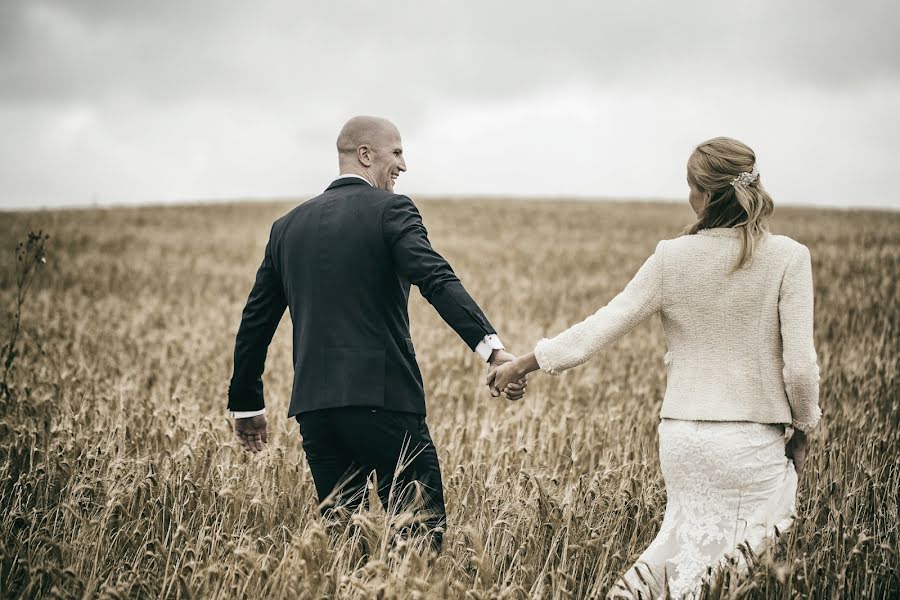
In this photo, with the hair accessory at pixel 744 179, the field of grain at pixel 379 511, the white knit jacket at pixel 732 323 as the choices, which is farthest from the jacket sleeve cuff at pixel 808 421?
the hair accessory at pixel 744 179

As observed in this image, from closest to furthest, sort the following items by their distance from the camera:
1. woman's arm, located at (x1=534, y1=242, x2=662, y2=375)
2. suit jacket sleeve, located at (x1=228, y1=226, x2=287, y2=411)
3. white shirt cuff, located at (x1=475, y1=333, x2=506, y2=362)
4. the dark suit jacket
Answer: woman's arm, located at (x1=534, y1=242, x2=662, y2=375) < the dark suit jacket < white shirt cuff, located at (x1=475, y1=333, x2=506, y2=362) < suit jacket sleeve, located at (x1=228, y1=226, x2=287, y2=411)

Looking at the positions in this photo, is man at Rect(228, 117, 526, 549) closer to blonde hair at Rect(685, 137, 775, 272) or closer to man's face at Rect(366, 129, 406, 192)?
man's face at Rect(366, 129, 406, 192)

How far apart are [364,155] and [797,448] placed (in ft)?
7.41

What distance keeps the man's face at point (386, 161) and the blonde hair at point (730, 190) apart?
128cm

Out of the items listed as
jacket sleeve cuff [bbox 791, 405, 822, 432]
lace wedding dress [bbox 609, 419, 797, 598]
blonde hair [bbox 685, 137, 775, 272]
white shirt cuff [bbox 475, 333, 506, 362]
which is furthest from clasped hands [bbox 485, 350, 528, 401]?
jacket sleeve cuff [bbox 791, 405, 822, 432]

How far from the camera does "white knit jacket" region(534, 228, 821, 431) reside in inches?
104

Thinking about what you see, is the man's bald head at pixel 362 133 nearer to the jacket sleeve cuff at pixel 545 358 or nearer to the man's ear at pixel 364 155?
the man's ear at pixel 364 155

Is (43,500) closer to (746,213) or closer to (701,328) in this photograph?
(701,328)

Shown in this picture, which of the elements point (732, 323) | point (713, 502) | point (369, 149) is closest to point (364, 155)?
point (369, 149)

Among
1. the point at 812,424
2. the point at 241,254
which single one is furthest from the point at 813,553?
the point at 241,254

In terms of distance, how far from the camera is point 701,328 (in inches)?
108

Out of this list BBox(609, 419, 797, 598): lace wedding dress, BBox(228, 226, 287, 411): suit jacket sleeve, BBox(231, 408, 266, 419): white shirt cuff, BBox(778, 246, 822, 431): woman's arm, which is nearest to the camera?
BBox(778, 246, 822, 431): woman's arm

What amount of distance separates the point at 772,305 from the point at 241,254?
18.6 m

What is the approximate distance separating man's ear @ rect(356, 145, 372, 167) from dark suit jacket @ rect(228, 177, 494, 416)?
0.36 ft
